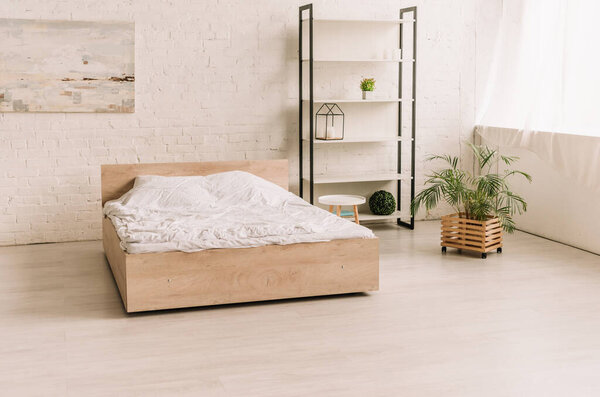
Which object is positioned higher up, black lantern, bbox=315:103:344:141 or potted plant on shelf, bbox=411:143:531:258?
black lantern, bbox=315:103:344:141

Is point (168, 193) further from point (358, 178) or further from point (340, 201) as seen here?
point (358, 178)

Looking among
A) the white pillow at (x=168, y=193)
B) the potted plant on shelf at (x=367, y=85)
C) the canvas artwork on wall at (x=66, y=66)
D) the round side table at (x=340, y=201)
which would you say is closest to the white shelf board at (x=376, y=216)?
the round side table at (x=340, y=201)

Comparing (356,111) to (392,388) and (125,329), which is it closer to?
(125,329)

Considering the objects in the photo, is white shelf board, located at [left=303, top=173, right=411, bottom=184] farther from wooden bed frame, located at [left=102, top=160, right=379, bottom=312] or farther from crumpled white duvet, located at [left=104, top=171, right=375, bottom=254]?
wooden bed frame, located at [left=102, top=160, right=379, bottom=312]

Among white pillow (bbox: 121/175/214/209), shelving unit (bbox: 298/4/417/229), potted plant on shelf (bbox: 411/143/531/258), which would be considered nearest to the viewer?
white pillow (bbox: 121/175/214/209)

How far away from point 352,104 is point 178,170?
174 cm

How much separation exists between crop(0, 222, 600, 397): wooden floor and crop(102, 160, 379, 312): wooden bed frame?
73mm

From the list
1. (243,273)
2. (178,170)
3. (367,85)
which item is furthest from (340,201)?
(243,273)

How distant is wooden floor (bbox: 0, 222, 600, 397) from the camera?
9.30 feet

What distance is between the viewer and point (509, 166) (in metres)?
6.29

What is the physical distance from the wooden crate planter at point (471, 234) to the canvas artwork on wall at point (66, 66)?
8.97 ft

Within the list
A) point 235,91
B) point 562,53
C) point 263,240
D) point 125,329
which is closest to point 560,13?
point 562,53

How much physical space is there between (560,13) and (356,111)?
188 cm

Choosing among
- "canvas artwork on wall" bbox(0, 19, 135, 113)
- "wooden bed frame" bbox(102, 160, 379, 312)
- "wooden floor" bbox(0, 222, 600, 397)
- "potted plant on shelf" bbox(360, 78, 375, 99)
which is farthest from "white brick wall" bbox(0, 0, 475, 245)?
"wooden bed frame" bbox(102, 160, 379, 312)
